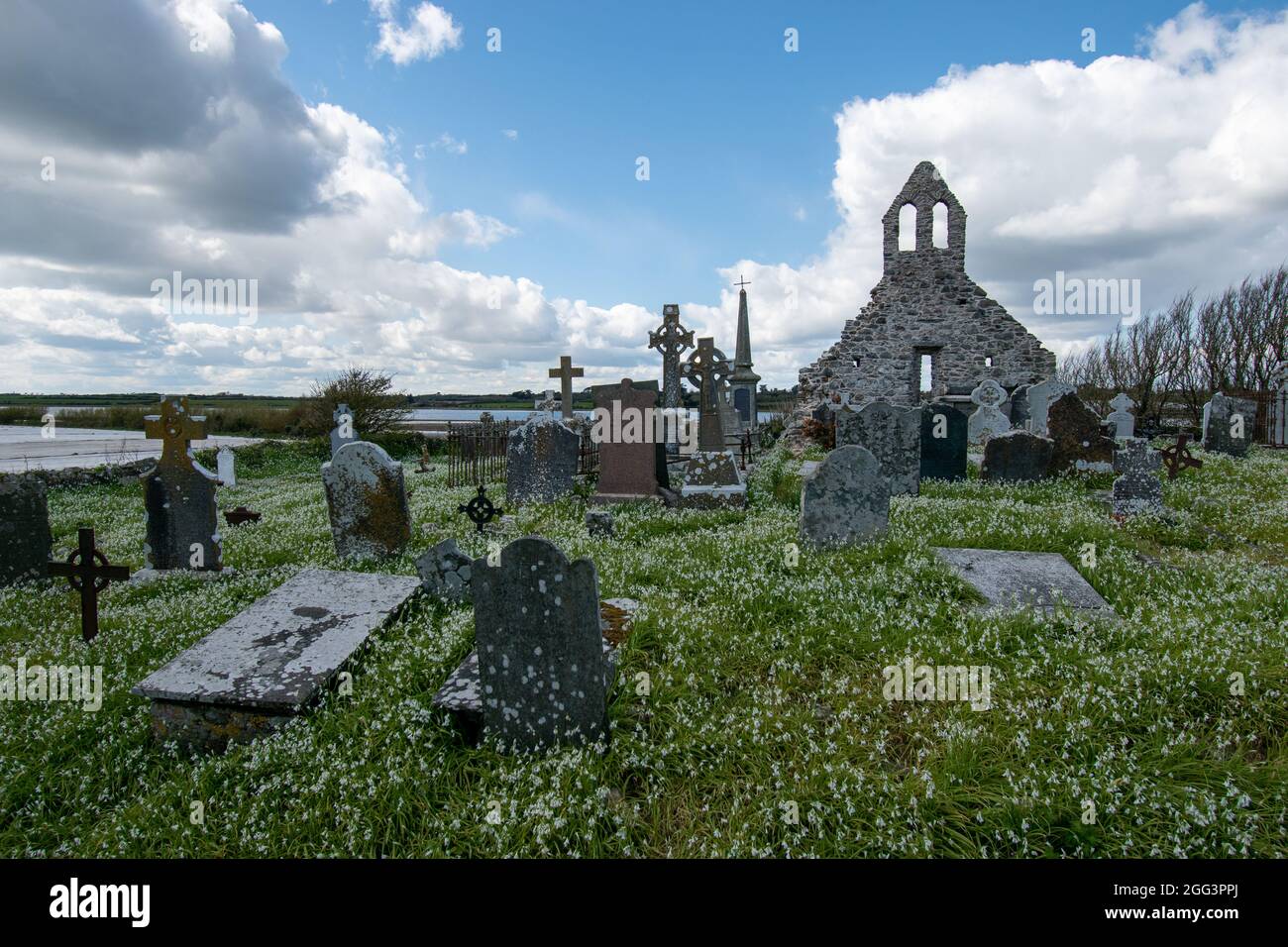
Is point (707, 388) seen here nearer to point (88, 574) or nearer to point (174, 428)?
point (174, 428)

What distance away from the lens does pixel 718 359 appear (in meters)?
13.7

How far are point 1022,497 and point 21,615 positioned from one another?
1352 cm

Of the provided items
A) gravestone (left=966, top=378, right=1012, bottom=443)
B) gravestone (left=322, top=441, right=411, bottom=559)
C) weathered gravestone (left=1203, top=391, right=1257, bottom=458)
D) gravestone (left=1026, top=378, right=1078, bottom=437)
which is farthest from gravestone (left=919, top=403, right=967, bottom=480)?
gravestone (left=322, top=441, right=411, bottom=559)

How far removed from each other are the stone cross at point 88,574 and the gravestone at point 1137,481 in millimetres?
11944

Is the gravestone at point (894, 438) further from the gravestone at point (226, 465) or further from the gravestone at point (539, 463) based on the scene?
the gravestone at point (226, 465)

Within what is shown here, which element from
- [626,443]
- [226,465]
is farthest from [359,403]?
[626,443]

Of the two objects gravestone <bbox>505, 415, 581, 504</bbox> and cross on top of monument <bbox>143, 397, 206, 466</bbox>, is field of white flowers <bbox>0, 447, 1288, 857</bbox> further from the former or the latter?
gravestone <bbox>505, 415, 581, 504</bbox>

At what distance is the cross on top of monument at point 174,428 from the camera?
25.1ft

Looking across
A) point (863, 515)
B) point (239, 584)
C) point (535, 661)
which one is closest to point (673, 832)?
point (535, 661)

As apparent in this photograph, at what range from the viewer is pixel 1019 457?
12.3 metres

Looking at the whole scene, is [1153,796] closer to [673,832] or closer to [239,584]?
[673,832]

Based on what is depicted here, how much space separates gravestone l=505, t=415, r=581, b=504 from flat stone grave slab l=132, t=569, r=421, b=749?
6.66 metres

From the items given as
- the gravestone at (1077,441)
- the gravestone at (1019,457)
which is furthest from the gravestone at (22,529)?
the gravestone at (1077,441)

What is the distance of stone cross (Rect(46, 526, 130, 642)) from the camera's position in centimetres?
565
